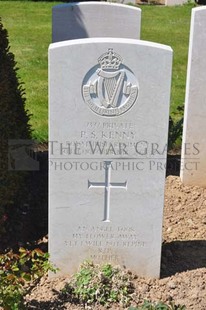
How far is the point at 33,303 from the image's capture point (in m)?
3.98

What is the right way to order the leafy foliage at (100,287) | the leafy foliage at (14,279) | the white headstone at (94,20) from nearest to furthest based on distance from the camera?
the leafy foliage at (14,279) → the leafy foliage at (100,287) → the white headstone at (94,20)

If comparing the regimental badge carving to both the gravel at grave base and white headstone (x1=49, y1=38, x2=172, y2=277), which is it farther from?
the gravel at grave base

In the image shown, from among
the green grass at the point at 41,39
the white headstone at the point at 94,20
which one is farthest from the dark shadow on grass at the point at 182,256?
the white headstone at the point at 94,20

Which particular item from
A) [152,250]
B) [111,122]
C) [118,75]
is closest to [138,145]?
[111,122]

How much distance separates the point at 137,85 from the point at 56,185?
0.84 meters

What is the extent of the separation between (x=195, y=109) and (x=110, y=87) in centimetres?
184

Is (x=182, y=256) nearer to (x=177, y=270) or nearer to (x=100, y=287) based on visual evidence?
(x=177, y=270)

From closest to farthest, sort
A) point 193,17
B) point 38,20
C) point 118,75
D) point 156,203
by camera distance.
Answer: point 118,75
point 156,203
point 193,17
point 38,20

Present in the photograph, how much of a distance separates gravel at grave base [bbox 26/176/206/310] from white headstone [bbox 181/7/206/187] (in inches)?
13.4

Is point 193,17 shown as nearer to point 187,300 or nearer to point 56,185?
point 56,185

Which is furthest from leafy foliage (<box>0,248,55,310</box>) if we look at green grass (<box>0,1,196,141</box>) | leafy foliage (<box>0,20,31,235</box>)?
green grass (<box>0,1,196,141</box>)

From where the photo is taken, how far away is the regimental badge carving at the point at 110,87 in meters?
3.82

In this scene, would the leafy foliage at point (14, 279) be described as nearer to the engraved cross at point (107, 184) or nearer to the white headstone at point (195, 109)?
the engraved cross at point (107, 184)

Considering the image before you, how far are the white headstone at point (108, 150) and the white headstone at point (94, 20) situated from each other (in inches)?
94.4
